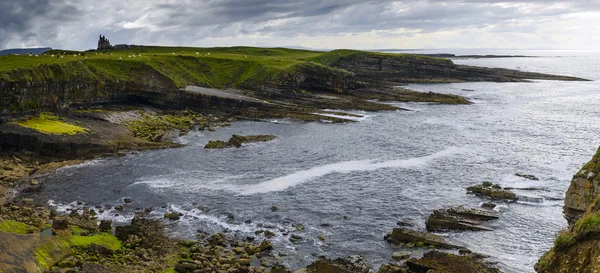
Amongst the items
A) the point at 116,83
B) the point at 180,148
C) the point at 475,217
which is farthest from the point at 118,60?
the point at 475,217

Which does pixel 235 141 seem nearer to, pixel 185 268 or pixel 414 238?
pixel 414 238

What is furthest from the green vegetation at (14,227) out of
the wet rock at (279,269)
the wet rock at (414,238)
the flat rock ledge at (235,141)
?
the flat rock ledge at (235,141)

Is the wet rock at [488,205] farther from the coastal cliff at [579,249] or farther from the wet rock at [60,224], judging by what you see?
the wet rock at [60,224]

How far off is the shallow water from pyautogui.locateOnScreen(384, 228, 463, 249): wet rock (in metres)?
0.92

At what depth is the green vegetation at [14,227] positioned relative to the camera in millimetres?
30900

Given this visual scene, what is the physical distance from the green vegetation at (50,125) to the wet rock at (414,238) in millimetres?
46201

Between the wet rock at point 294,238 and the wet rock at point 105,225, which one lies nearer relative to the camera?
the wet rock at point 294,238

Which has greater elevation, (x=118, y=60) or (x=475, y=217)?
(x=118, y=60)

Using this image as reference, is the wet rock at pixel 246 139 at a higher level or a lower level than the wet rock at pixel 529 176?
higher

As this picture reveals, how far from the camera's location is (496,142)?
225 feet

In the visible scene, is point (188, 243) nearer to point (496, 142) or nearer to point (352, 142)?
point (352, 142)

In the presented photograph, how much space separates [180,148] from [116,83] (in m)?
30.8

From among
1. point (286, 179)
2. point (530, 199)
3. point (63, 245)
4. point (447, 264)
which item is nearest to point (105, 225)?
point (63, 245)

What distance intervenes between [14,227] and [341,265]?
22.7 metres
